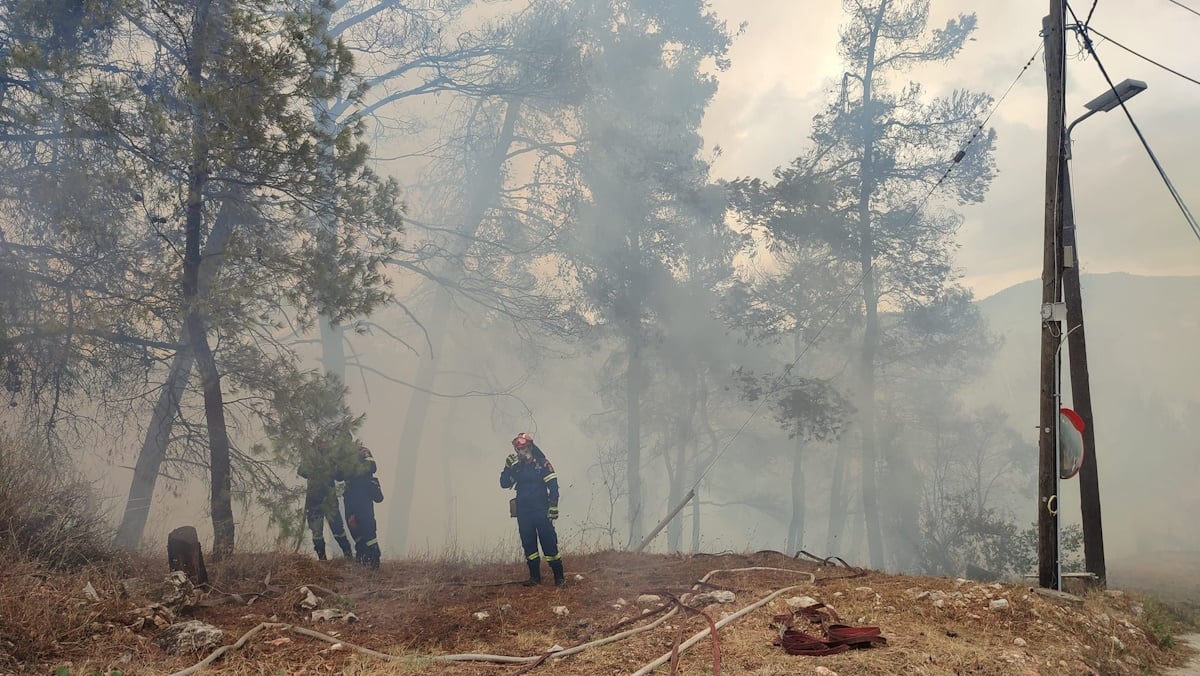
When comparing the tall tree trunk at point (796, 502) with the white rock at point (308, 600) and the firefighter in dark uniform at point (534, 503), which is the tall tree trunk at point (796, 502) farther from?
the white rock at point (308, 600)

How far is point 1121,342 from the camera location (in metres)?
62.9

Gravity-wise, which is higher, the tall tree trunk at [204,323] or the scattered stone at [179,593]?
the tall tree trunk at [204,323]

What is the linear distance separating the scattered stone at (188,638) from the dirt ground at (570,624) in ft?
0.30

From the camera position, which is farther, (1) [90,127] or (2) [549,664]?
(1) [90,127]

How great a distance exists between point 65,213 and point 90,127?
1083mm

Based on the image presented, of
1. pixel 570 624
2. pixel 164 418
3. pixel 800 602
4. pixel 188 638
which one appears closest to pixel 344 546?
pixel 164 418

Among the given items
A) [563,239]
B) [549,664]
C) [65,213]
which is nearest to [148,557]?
[65,213]

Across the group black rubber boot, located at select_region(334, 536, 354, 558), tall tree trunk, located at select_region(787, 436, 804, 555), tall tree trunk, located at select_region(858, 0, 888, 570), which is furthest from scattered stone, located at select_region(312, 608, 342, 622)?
tall tree trunk, located at select_region(787, 436, 804, 555)

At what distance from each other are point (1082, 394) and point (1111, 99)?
3907mm

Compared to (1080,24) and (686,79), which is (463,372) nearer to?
(686,79)

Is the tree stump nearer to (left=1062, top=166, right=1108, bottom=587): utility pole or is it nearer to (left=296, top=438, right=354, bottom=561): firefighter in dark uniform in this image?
(left=296, top=438, right=354, bottom=561): firefighter in dark uniform

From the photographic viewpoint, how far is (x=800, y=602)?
6754mm

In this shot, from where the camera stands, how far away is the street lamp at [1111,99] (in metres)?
8.55

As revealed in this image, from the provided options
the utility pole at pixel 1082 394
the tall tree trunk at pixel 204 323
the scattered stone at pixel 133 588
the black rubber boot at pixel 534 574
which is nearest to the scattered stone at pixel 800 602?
the black rubber boot at pixel 534 574
